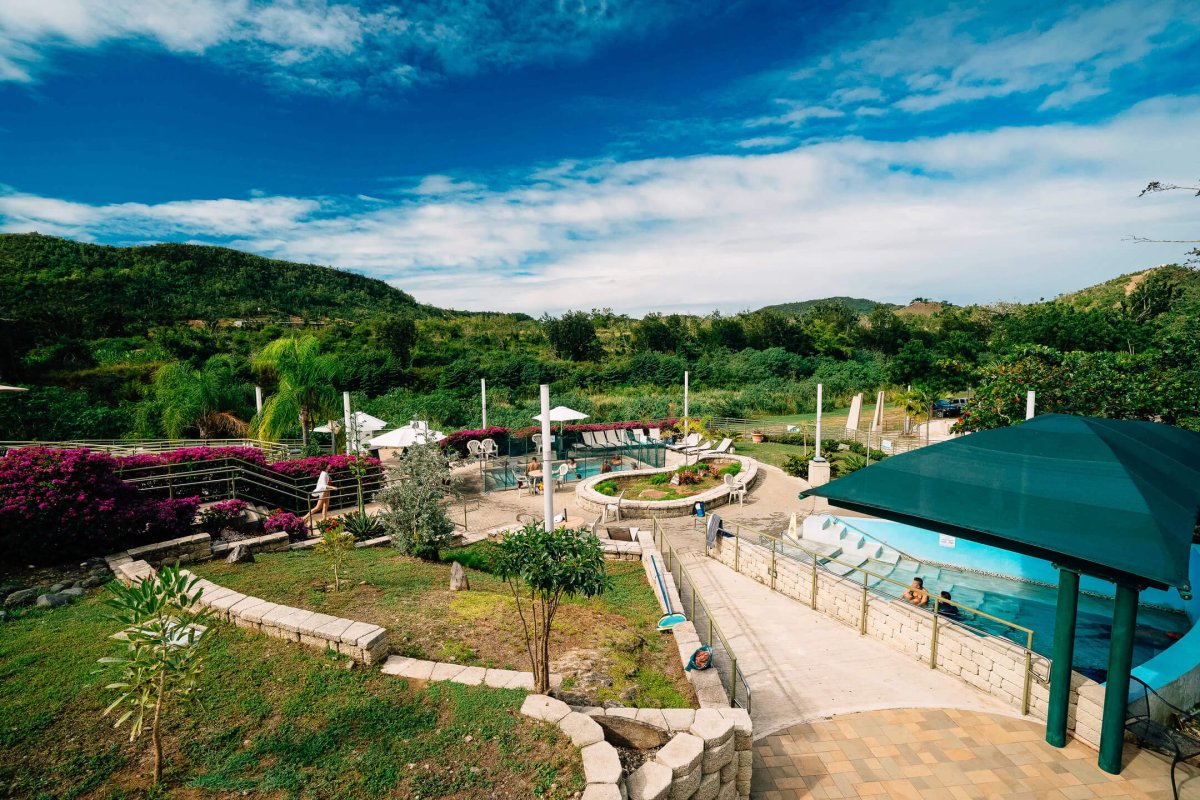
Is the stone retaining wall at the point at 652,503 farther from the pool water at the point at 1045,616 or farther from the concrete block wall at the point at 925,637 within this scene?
the pool water at the point at 1045,616

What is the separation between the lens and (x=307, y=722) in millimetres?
4059

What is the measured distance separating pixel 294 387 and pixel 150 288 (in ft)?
126

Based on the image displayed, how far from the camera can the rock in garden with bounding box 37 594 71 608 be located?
19.9 feet

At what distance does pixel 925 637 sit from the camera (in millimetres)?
5992

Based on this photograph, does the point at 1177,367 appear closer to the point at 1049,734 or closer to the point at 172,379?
the point at 1049,734

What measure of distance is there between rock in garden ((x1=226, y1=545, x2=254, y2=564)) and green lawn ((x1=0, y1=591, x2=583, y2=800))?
9.15 feet

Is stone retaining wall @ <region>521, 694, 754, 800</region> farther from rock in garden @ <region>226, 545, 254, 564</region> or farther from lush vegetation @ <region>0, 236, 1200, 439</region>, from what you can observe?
lush vegetation @ <region>0, 236, 1200, 439</region>

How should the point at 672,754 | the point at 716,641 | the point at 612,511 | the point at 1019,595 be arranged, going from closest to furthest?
the point at 672,754 → the point at 716,641 → the point at 1019,595 → the point at 612,511

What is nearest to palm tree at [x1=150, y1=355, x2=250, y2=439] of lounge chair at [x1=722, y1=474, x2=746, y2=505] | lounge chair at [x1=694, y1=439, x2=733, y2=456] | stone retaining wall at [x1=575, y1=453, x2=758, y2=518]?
stone retaining wall at [x1=575, y1=453, x2=758, y2=518]

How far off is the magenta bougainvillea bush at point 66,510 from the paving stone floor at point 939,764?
8867 millimetres

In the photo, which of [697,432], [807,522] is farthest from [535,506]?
[697,432]

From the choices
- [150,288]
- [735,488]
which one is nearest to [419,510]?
[735,488]

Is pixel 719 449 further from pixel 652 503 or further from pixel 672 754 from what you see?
pixel 672 754

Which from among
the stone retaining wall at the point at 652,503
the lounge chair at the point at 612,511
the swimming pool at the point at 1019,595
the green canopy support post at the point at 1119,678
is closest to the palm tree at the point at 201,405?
the stone retaining wall at the point at 652,503
